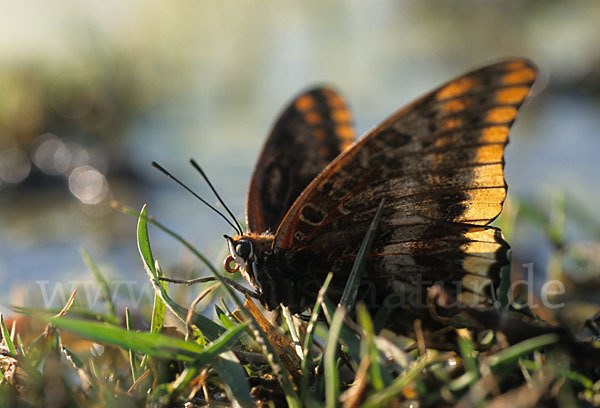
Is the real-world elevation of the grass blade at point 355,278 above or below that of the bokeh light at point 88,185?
above

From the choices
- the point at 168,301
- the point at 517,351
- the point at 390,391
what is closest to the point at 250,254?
the point at 168,301

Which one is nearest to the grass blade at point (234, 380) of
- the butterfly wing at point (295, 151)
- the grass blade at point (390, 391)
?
the grass blade at point (390, 391)

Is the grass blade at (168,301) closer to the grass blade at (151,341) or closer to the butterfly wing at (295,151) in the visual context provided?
the grass blade at (151,341)

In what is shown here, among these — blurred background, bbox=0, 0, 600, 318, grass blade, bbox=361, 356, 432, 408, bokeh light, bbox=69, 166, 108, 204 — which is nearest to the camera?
grass blade, bbox=361, 356, 432, 408

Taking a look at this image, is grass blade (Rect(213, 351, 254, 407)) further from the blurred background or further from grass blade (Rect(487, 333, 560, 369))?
the blurred background

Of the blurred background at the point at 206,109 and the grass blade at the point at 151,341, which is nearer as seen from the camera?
the grass blade at the point at 151,341

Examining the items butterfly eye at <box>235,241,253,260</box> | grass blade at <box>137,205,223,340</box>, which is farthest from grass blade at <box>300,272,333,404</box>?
butterfly eye at <box>235,241,253,260</box>

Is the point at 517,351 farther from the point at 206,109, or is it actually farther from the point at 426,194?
the point at 206,109
